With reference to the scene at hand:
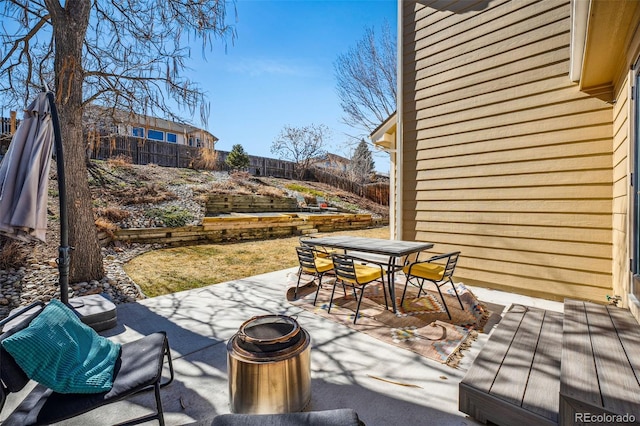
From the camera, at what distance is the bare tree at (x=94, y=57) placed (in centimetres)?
411

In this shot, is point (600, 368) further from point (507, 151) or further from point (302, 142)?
point (302, 142)

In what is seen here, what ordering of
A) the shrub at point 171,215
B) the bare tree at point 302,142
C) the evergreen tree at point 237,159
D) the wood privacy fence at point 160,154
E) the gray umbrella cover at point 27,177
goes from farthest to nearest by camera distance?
the bare tree at point 302,142, the evergreen tree at point 237,159, the wood privacy fence at point 160,154, the shrub at point 171,215, the gray umbrella cover at point 27,177

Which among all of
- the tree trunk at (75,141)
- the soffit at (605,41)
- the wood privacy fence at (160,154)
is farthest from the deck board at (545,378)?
the wood privacy fence at (160,154)

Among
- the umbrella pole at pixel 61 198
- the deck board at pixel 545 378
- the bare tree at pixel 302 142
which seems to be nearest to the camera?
the deck board at pixel 545 378

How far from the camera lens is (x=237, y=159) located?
15344 millimetres

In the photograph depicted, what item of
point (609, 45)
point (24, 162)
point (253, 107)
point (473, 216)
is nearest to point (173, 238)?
point (253, 107)

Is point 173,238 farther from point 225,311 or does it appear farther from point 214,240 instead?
point 225,311

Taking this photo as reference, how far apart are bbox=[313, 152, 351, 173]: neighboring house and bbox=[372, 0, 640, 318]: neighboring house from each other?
579 inches

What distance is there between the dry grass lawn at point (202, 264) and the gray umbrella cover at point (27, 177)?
2.26 metres

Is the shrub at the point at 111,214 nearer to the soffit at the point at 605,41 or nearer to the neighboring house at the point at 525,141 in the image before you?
the neighboring house at the point at 525,141

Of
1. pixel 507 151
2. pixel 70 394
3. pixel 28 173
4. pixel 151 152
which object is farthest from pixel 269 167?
pixel 70 394

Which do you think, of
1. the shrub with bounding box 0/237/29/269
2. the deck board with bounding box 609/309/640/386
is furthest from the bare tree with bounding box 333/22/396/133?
the shrub with bounding box 0/237/29/269

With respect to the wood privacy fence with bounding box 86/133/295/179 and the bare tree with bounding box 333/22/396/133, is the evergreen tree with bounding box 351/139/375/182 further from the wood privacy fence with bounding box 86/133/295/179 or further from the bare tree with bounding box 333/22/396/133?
the wood privacy fence with bounding box 86/133/295/179

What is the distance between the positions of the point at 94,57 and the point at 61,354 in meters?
4.81
